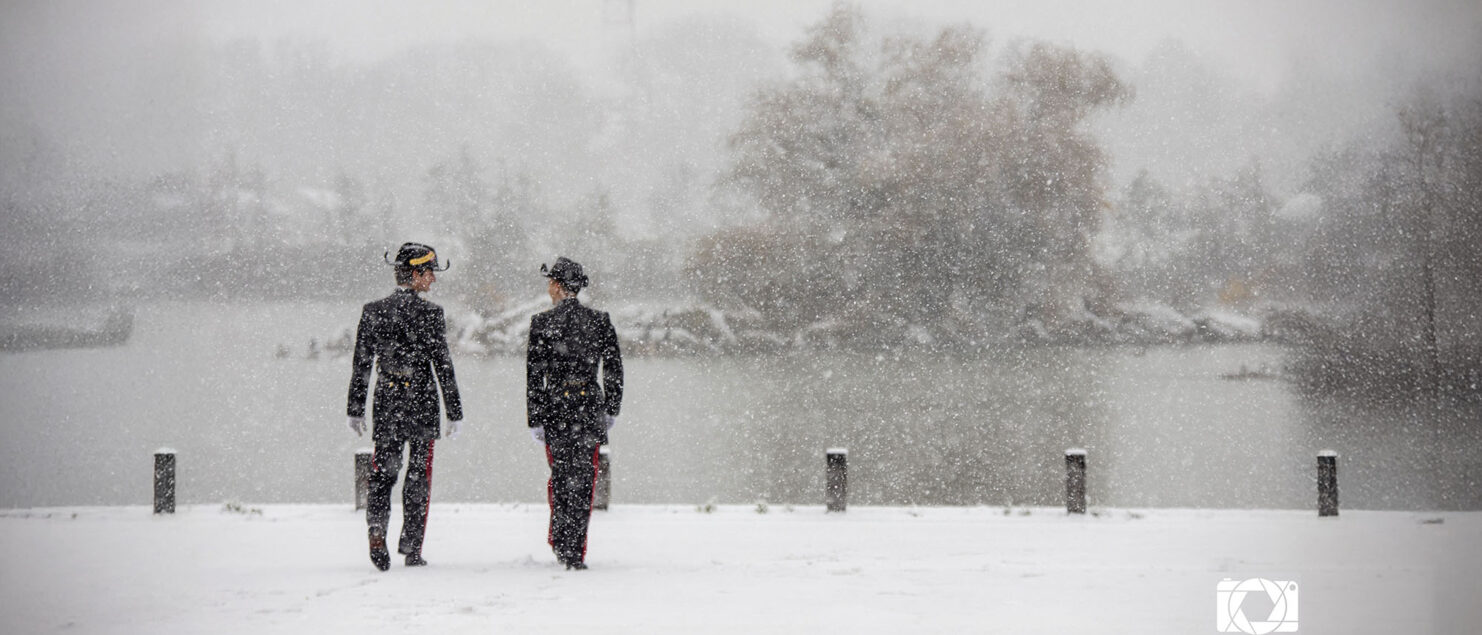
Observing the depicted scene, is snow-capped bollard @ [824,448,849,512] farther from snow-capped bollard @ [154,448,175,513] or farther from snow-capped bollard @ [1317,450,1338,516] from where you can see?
snow-capped bollard @ [154,448,175,513]

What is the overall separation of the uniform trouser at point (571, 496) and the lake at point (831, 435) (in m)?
8.65

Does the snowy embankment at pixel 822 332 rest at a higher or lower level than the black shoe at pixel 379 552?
higher

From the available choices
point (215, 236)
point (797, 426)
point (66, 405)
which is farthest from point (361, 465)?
point (215, 236)

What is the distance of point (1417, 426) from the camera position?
23.3 metres

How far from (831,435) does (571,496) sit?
1655cm

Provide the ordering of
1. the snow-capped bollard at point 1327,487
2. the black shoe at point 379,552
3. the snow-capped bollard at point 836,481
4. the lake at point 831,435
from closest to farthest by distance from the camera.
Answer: the black shoe at point 379,552 < the snow-capped bollard at point 1327,487 < the snow-capped bollard at point 836,481 < the lake at point 831,435

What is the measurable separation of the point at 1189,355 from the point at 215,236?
4846 centimetres

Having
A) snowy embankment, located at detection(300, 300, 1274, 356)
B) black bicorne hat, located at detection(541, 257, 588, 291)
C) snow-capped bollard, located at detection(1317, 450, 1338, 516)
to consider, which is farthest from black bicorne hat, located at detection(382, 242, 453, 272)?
snowy embankment, located at detection(300, 300, 1274, 356)

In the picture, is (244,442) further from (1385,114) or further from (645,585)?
(1385,114)

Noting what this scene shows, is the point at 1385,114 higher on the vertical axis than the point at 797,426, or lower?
higher

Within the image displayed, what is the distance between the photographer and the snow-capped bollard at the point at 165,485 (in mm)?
9023

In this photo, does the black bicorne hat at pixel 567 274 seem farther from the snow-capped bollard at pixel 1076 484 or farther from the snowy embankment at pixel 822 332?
the snowy embankment at pixel 822 332

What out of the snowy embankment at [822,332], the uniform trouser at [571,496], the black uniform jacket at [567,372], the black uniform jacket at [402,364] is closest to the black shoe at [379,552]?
the black uniform jacket at [402,364]
